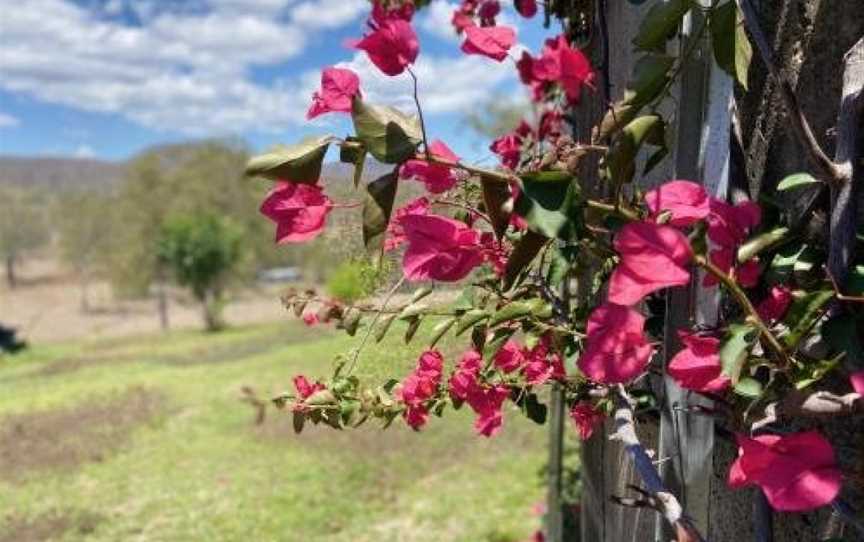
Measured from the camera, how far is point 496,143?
139cm

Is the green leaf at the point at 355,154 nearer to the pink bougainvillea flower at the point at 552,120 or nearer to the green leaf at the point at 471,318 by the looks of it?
the green leaf at the point at 471,318

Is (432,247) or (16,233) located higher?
(16,233)

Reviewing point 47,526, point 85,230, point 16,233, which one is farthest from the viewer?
point 16,233

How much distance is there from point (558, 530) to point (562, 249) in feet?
8.26

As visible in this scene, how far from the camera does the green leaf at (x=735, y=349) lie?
0.69 metres

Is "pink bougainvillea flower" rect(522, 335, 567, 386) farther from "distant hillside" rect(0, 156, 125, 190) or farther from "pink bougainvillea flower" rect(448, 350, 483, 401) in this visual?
"distant hillside" rect(0, 156, 125, 190)

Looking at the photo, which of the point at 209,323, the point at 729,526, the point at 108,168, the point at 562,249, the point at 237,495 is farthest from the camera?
the point at 108,168

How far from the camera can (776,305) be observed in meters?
0.77

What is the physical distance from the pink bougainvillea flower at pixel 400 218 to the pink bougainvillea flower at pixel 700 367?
0.28m

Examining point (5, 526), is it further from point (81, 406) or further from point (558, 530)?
point (81, 406)

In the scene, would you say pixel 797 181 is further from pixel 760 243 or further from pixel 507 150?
pixel 507 150

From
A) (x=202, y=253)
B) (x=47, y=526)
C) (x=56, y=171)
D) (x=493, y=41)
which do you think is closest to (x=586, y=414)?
(x=493, y=41)

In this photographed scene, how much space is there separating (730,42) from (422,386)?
0.63 metres

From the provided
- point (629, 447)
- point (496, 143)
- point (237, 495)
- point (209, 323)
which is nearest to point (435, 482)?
point (237, 495)
